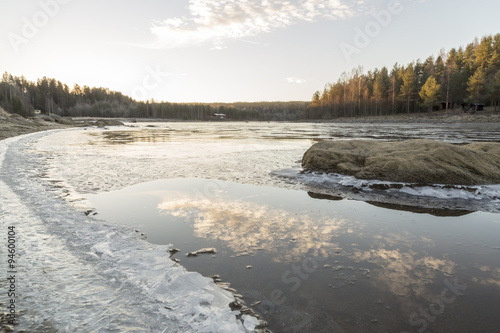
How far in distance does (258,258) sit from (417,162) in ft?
20.8

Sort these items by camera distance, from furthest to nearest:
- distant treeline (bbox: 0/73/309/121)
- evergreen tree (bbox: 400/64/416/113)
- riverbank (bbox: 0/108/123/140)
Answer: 1. distant treeline (bbox: 0/73/309/121)
2. evergreen tree (bbox: 400/64/416/113)
3. riverbank (bbox: 0/108/123/140)

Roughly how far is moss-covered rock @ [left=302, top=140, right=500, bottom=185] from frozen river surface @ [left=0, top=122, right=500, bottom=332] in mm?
663

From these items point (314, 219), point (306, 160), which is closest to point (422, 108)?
point (306, 160)

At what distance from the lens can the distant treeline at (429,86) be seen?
60.2 metres

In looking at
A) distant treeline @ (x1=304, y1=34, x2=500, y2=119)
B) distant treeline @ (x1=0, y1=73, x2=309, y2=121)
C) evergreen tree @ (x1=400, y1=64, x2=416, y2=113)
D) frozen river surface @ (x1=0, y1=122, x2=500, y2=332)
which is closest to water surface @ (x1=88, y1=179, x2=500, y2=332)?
frozen river surface @ (x1=0, y1=122, x2=500, y2=332)

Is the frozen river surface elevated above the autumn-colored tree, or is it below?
below

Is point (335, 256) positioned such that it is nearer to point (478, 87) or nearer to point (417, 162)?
point (417, 162)

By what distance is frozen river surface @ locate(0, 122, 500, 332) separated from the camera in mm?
2502

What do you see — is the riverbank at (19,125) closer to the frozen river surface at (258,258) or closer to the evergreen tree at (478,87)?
the frozen river surface at (258,258)

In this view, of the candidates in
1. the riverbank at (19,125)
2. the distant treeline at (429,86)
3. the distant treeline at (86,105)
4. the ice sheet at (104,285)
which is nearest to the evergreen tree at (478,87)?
the distant treeline at (429,86)

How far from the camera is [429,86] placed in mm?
65188

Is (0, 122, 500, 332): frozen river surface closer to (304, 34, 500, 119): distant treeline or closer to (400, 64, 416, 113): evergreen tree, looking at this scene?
(304, 34, 500, 119): distant treeline

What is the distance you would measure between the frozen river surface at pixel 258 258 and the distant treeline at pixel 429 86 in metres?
67.0

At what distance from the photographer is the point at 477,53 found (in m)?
65.1
